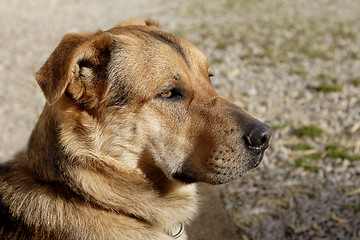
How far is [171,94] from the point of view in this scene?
9.72ft

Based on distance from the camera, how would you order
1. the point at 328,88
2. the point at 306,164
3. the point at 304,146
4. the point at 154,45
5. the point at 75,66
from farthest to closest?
the point at 328,88
the point at 304,146
the point at 306,164
the point at 154,45
the point at 75,66

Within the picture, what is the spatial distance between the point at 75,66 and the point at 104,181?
2.94 feet

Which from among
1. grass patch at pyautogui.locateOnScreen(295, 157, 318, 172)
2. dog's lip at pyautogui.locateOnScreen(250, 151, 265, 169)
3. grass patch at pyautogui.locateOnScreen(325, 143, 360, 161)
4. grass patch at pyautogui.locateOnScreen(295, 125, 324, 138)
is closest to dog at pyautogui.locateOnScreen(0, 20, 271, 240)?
dog's lip at pyautogui.locateOnScreen(250, 151, 265, 169)

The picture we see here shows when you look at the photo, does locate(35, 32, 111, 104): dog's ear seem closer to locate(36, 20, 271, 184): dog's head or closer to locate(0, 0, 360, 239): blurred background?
locate(36, 20, 271, 184): dog's head

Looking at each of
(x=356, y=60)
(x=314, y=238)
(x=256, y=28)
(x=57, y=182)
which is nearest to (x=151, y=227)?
(x=57, y=182)

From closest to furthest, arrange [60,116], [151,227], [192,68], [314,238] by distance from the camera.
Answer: [60,116] → [151,227] → [192,68] → [314,238]

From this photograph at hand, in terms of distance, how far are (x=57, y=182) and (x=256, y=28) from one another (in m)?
9.49

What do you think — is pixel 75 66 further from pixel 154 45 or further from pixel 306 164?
pixel 306 164

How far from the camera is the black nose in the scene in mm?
2762

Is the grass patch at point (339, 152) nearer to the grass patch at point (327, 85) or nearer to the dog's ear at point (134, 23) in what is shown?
the grass patch at point (327, 85)

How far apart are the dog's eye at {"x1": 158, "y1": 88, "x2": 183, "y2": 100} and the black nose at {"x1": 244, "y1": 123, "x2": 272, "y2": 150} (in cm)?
64

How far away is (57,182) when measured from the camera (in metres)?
2.73

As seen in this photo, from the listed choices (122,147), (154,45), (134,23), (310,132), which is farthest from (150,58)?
(310,132)

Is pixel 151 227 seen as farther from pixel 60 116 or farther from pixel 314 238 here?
pixel 314 238
